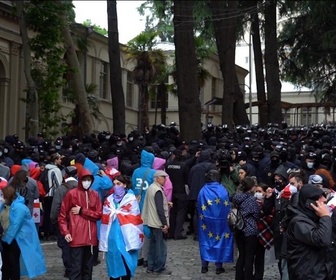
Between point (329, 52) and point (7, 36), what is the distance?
13147 mm

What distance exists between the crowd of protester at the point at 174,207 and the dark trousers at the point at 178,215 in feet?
0.07

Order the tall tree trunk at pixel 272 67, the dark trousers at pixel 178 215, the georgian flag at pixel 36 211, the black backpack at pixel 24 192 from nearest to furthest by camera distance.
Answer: the black backpack at pixel 24 192
the georgian flag at pixel 36 211
the dark trousers at pixel 178 215
the tall tree trunk at pixel 272 67

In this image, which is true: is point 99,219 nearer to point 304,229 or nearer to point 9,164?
point 304,229

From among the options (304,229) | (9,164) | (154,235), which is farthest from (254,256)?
(9,164)

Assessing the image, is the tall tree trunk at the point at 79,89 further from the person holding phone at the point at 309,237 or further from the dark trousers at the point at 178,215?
the person holding phone at the point at 309,237

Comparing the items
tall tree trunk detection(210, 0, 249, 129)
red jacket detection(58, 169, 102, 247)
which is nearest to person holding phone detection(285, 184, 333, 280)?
red jacket detection(58, 169, 102, 247)

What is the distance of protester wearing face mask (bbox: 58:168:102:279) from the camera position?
1084cm

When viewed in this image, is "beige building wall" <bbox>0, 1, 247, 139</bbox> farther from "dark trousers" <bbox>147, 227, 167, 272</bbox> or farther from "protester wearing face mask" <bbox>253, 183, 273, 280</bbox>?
"protester wearing face mask" <bbox>253, 183, 273, 280</bbox>

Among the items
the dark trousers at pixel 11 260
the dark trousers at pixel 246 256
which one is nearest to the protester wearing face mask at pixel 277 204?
the dark trousers at pixel 246 256

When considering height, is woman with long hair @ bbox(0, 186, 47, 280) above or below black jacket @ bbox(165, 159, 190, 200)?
below

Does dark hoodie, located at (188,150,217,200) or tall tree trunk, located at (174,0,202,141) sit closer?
dark hoodie, located at (188,150,217,200)

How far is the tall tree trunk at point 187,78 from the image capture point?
23.2 metres

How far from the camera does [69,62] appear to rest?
28984 mm

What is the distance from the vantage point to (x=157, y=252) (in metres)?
12.9
